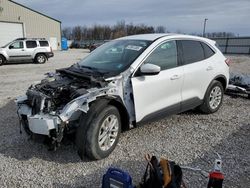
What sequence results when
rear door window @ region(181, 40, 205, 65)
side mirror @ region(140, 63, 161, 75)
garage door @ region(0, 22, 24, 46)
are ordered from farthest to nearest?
garage door @ region(0, 22, 24, 46), rear door window @ region(181, 40, 205, 65), side mirror @ region(140, 63, 161, 75)

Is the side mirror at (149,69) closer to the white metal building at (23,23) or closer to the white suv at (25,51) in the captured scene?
the white suv at (25,51)

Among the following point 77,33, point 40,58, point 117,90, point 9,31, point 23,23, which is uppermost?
point 77,33

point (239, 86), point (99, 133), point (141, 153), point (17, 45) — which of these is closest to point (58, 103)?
point (99, 133)

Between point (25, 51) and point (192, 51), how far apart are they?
15127mm

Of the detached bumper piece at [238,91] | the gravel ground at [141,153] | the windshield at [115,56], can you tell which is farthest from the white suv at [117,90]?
the detached bumper piece at [238,91]

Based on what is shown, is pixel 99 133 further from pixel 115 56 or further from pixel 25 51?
pixel 25 51

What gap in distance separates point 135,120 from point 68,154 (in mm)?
1155

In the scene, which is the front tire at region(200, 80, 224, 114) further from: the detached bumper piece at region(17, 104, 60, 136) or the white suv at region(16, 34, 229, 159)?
the detached bumper piece at region(17, 104, 60, 136)

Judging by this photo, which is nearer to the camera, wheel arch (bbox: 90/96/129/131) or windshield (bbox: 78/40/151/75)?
wheel arch (bbox: 90/96/129/131)

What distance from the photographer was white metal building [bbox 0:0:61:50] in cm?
3009

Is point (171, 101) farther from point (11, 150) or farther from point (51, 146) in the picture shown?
point (11, 150)

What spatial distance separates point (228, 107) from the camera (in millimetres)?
6336

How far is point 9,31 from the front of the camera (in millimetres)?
30391

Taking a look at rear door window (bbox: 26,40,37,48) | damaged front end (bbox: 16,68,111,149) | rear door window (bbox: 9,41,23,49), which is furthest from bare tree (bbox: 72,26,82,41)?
damaged front end (bbox: 16,68,111,149)
